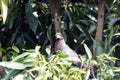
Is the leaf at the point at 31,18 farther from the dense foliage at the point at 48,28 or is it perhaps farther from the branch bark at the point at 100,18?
the branch bark at the point at 100,18

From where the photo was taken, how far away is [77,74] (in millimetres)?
878

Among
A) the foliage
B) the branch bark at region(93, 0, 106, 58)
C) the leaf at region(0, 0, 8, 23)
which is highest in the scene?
the leaf at region(0, 0, 8, 23)

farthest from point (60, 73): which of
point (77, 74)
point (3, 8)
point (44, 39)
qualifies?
point (44, 39)

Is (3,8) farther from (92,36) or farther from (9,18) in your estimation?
(92,36)

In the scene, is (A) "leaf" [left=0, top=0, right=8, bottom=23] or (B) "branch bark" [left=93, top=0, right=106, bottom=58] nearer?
(A) "leaf" [left=0, top=0, right=8, bottom=23]

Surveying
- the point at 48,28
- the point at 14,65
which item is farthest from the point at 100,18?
the point at 14,65

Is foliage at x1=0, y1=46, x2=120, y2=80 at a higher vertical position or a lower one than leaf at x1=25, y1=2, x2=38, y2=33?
lower

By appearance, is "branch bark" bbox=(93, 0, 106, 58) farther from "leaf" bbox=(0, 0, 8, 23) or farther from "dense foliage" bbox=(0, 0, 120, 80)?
"leaf" bbox=(0, 0, 8, 23)

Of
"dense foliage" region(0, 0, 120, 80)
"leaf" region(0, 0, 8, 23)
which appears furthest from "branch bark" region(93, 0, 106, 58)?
"leaf" region(0, 0, 8, 23)

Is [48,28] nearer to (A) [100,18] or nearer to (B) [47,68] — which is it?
(A) [100,18]

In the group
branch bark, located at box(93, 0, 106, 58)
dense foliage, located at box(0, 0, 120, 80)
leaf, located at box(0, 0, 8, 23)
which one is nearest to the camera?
leaf, located at box(0, 0, 8, 23)

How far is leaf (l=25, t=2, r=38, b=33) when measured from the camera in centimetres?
123

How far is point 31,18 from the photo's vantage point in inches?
49.1

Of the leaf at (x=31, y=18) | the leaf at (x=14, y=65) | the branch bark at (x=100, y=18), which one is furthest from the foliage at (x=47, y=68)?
the leaf at (x=31, y=18)
